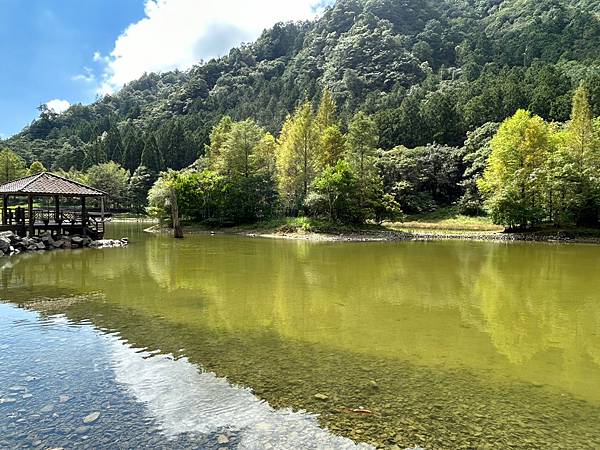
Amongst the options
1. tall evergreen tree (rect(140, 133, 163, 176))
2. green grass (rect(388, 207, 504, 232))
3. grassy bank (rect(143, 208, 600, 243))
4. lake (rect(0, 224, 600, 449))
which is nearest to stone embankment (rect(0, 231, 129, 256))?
lake (rect(0, 224, 600, 449))

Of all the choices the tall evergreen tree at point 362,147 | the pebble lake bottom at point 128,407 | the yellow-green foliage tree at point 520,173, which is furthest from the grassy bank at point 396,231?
the pebble lake bottom at point 128,407

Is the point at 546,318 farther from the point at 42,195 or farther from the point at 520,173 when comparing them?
the point at 520,173

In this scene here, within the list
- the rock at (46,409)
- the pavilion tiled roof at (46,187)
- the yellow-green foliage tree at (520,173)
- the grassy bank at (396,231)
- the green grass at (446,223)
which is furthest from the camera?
the green grass at (446,223)

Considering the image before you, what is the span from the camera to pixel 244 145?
4306 cm

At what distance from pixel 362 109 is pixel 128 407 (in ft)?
272

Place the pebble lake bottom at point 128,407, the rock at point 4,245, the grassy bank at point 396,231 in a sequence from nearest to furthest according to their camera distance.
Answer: the pebble lake bottom at point 128,407
the rock at point 4,245
the grassy bank at point 396,231

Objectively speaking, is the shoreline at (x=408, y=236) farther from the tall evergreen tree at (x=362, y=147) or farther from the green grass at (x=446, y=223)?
the tall evergreen tree at (x=362, y=147)

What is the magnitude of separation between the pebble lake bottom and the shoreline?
26235 millimetres

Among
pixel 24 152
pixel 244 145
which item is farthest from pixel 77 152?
pixel 244 145

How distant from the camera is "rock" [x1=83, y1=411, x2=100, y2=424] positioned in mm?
4848

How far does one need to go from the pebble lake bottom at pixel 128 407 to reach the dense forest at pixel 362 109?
3049 cm

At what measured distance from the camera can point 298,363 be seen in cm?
676

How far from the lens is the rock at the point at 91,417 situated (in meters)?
4.85

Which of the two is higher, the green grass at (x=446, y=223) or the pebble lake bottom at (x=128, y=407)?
the green grass at (x=446, y=223)
